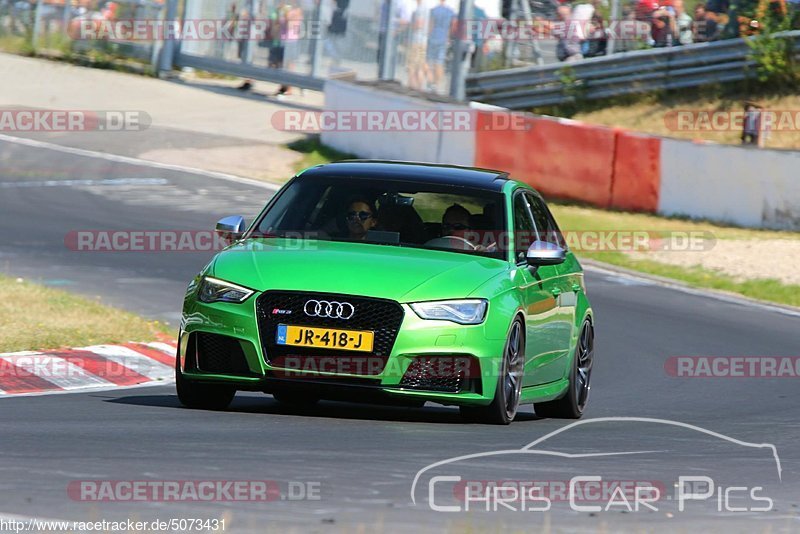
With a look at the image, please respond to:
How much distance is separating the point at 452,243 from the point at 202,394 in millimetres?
1632

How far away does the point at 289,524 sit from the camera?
5.39 metres

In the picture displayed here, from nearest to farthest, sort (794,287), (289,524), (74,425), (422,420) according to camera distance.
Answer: (289,524)
(74,425)
(422,420)
(794,287)

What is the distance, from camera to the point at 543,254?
29.1 ft

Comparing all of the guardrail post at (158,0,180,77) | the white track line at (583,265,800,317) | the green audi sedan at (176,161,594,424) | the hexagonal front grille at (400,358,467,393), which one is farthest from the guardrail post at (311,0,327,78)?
the hexagonal front grille at (400,358,467,393)

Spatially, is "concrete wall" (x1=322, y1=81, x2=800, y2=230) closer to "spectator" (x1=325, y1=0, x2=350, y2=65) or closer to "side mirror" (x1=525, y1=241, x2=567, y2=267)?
"spectator" (x1=325, y1=0, x2=350, y2=65)

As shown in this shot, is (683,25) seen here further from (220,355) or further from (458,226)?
(220,355)

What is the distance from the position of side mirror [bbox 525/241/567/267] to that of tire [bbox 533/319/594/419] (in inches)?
48.4

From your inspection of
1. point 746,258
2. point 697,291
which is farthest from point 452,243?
point 746,258

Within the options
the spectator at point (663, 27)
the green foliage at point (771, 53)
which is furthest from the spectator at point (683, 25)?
the green foliage at point (771, 53)

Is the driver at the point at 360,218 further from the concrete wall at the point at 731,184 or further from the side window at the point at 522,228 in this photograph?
the concrete wall at the point at 731,184

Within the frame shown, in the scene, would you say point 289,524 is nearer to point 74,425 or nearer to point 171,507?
point 171,507

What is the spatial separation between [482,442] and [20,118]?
21823 millimetres

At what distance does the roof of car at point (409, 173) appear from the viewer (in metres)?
9.26

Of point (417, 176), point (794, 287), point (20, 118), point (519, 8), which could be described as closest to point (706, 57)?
point (519, 8)
